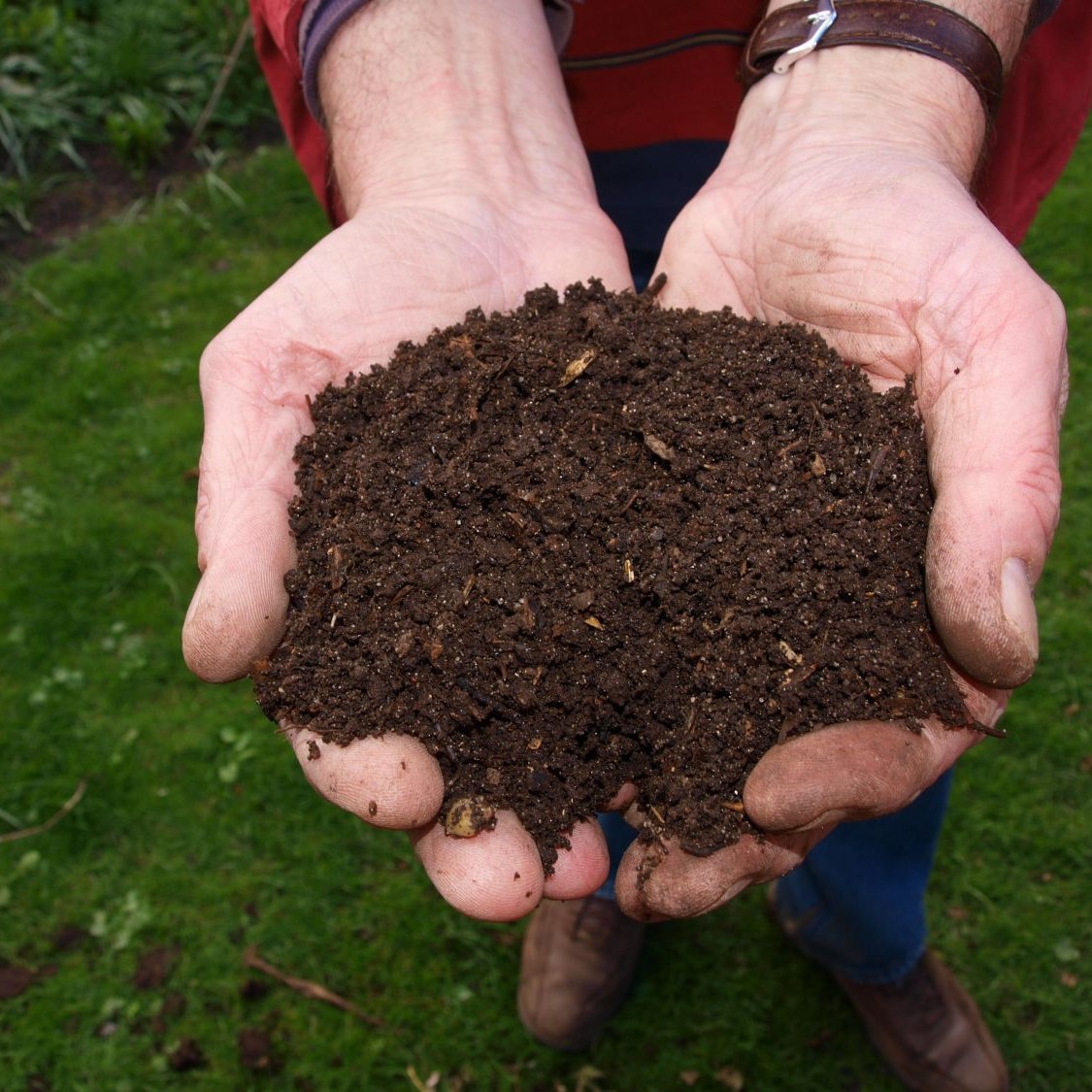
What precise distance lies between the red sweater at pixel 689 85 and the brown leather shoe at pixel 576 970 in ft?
7.71

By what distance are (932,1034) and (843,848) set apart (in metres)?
0.71

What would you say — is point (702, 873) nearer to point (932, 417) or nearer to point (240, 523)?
point (932, 417)

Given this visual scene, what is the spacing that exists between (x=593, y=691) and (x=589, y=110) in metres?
1.78

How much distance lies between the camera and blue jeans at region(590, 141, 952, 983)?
9.36ft

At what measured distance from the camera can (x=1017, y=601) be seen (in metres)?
1.67

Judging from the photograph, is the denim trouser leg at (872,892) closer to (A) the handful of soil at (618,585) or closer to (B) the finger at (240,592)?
(A) the handful of soil at (618,585)

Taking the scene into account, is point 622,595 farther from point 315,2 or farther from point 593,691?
point 315,2

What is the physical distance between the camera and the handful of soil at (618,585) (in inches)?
71.8

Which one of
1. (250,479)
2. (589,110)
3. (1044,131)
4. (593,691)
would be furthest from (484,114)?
(593,691)

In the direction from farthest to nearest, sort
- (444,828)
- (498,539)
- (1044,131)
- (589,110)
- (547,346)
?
1. (589,110)
2. (1044,131)
3. (547,346)
4. (498,539)
5. (444,828)

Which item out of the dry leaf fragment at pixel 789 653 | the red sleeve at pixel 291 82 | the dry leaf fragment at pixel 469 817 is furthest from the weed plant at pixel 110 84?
the dry leaf fragment at pixel 789 653

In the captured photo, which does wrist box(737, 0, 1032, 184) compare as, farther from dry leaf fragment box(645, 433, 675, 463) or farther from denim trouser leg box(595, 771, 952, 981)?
denim trouser leg box(595, 771, 952, 981)

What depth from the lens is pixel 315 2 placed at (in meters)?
2.54

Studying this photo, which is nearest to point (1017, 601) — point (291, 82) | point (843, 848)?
point (843, 848)
